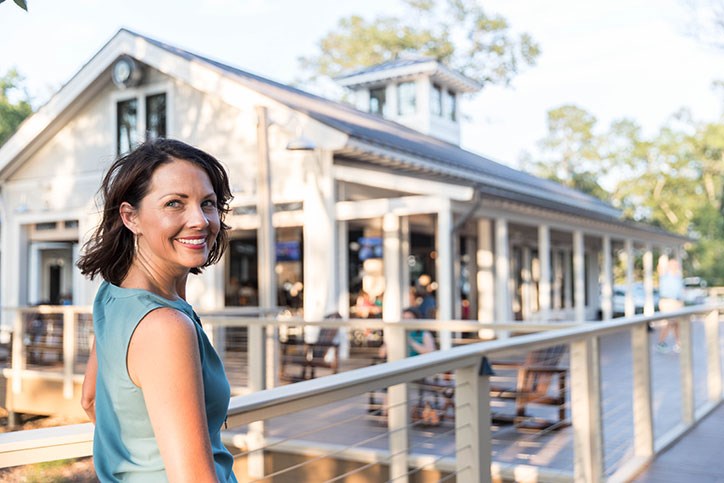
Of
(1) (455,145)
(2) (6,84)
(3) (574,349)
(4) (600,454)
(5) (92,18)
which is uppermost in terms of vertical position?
(5) (92,18)

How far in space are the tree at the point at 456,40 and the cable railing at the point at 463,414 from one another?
2611cm

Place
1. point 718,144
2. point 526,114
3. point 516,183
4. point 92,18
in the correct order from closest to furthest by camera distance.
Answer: point 516,183, point 718,144, point 92,18, point 526,114

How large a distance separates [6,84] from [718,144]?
3400 centimetres

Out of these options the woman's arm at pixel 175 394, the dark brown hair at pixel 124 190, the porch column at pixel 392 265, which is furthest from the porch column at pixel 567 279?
the woman's arm at pixel 175 394

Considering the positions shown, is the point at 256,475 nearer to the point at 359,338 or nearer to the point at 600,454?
the point at 600,454

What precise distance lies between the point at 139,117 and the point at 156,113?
1.17 ft

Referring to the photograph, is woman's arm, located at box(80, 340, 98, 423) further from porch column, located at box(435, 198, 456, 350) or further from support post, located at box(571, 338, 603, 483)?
porch column, located at box(435, 198, 456, 350)

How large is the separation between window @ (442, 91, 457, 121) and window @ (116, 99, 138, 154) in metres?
8.75

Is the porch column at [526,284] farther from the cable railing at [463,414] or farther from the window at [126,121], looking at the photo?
the window at [126,121]

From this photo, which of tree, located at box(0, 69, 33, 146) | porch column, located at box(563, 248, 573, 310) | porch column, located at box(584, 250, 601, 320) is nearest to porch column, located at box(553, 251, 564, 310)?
porch column, located at box(563, 248, 573, 310)

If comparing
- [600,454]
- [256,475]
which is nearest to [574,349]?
[600,454]

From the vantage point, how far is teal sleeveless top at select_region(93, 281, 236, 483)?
130 centimetres

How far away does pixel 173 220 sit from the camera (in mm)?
1456

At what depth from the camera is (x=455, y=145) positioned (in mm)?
20656
